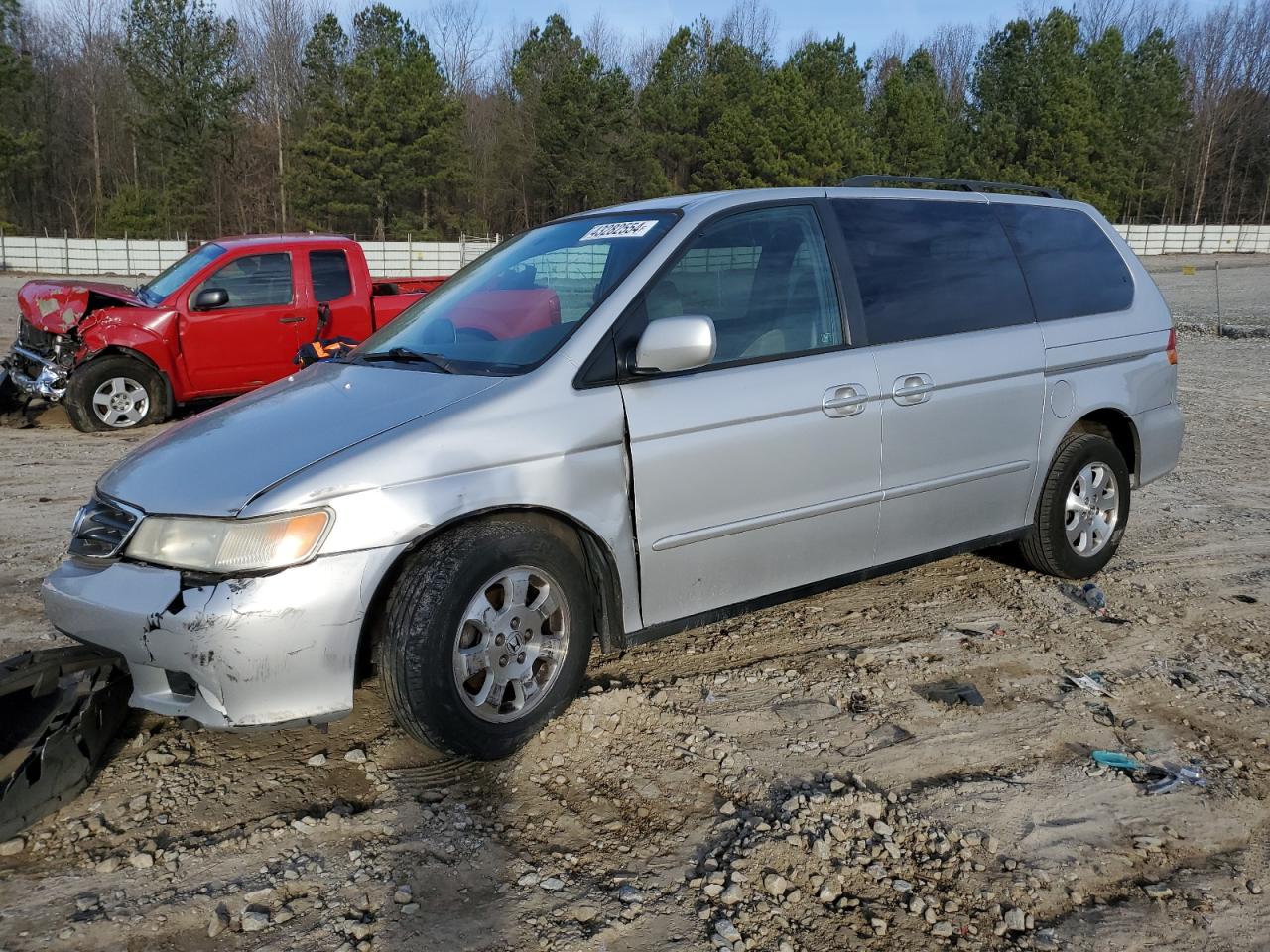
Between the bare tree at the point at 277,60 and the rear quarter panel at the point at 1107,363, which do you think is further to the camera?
the bare tree at the point at 277,60

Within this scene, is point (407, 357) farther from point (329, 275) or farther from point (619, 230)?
point (329, 275)

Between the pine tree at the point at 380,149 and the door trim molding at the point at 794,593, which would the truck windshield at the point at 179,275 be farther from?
the pine tree at the point at 380,149

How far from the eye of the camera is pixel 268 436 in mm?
3414

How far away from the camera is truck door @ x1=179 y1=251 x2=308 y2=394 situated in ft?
31.4

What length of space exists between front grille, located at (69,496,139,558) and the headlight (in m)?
0.26

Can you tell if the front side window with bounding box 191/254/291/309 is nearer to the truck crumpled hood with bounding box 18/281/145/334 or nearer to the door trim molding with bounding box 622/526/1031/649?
the truck crumpled hood with bounding box 18/281/145/334

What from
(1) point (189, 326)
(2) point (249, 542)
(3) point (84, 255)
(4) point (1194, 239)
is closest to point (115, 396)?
(1) point (189, 326)

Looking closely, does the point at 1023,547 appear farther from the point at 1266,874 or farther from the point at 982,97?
the point at 982,97

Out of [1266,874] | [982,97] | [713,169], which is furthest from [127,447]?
[982,97]

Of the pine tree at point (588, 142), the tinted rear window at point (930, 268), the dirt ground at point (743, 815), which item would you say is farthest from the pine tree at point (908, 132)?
the dirt ground at point (743, 815)

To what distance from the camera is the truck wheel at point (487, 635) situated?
3.14m

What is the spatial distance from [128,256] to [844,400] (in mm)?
38678

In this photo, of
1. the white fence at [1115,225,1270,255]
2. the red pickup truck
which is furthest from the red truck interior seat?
the white fence at [1115,225,1270,255]

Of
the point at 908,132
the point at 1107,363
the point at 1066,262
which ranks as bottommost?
the point at 1107,363
